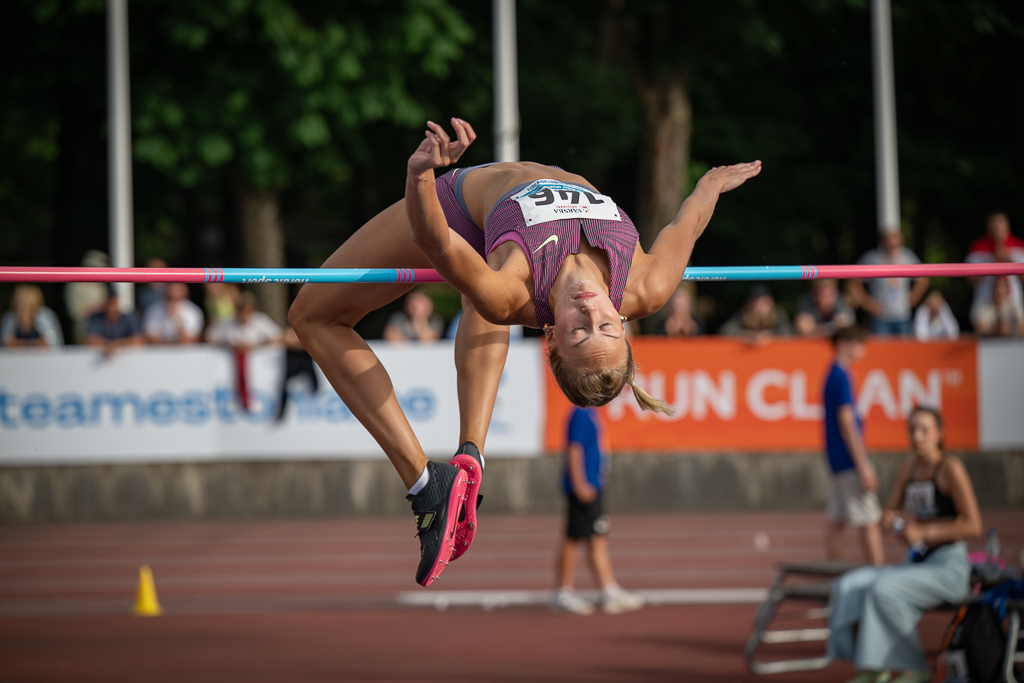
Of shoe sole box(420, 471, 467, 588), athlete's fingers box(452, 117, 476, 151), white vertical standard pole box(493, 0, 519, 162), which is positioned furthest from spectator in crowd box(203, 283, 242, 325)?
athlete's fingers box(452, 117, 476, 151)

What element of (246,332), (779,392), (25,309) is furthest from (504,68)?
(25,309)

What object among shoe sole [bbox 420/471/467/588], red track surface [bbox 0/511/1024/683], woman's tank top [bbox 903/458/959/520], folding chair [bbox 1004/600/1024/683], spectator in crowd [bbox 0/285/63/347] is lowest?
red track surface [bbox 0/511/1024/683]

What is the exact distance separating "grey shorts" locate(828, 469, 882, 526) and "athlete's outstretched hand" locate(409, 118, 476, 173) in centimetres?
576

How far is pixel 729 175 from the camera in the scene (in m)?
4.96

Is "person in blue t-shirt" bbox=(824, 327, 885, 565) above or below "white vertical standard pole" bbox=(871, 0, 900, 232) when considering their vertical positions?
below

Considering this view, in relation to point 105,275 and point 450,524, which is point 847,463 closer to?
point 450,524

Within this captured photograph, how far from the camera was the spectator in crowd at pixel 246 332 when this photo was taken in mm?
12562

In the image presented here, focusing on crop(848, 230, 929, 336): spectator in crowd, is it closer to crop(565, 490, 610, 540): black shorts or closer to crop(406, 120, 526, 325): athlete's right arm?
crop(565, 490, 610, 540): black shorts

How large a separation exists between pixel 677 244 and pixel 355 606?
5.77m

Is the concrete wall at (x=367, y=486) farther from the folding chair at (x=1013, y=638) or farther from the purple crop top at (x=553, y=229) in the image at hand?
the purple crop top at (x=553, y=229)

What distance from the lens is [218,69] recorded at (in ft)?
50.4

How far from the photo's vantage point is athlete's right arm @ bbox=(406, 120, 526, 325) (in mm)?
3779

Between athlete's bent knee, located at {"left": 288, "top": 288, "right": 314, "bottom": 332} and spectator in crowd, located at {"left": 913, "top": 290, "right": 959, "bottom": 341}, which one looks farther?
spectator in crowd, located at {"left": 913, "top": 290, "right": 959, "bottom": 341}

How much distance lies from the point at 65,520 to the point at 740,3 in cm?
1097
